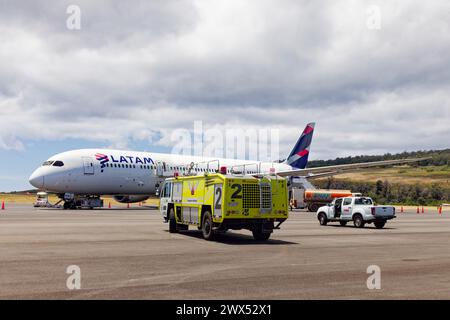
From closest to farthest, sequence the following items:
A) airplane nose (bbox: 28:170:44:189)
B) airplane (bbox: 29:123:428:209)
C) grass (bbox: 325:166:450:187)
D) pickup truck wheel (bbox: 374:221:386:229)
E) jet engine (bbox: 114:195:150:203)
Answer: pickup truck wheel (bbox: 374:221:386:229) < airplane nose (bbox: 28:170:44:189) < airplane (bbox: 29:123:428:209) < jet engine (bbox: 114:195:150:203) < grass (bbox: 325:166:450:187)

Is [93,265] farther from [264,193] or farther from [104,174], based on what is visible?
[104,174]

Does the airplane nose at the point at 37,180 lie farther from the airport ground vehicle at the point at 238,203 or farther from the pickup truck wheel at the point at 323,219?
the airport ground vehicle at the point at 238,203

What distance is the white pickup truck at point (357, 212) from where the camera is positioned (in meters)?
30.1

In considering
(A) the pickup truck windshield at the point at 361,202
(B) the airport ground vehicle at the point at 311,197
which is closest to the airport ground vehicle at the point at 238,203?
(A) the pickup truck windshield at the point at 361,202

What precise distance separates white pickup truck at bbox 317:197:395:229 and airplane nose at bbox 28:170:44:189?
24.7m

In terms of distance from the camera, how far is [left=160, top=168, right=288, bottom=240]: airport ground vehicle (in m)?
20.2

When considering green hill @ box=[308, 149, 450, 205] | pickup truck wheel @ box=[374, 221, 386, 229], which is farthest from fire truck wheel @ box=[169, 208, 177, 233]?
green hill @ box=[308, 149, 450, 205]

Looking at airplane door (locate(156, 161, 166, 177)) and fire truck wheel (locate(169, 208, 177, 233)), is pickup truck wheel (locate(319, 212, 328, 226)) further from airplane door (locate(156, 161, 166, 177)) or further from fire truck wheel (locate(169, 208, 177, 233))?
airplane door (locate(156, 161, 166, 177))

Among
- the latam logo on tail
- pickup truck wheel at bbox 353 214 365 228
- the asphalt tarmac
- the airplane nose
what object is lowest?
the asphalt tarmac

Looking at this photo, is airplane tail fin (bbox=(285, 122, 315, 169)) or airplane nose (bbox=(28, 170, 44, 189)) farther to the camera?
airplane tail fin (bbox=(285, 122, 315, 169))

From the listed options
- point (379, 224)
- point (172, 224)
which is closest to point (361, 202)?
point (379, 224)

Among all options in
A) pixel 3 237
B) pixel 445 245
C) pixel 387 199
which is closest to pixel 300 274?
pixel 445 245

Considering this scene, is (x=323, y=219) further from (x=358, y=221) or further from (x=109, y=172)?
(x=109, y=172)
